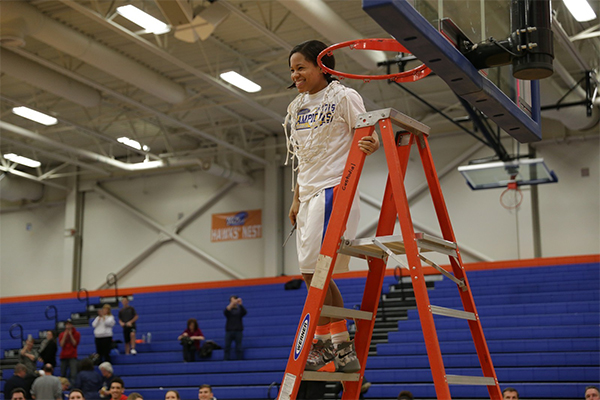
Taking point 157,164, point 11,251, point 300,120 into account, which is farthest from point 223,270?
point 300,120

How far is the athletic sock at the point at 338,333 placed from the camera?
3.39 m

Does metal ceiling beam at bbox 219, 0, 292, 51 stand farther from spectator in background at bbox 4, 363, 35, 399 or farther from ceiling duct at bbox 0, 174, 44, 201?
ceiling duct at bbox 0, 174, 44, 201

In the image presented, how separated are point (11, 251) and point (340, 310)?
985 inches

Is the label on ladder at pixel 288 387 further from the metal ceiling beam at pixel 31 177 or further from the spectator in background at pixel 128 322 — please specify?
the metal ceiling beam at pixel 31 177

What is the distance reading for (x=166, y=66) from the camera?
16.8 meters

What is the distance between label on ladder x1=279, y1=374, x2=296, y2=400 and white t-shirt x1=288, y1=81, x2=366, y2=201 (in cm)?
91

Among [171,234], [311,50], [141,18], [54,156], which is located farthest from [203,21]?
[171,234]

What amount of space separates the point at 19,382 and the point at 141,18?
A: 6.33m

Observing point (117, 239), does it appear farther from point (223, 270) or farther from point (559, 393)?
point (559, 393)

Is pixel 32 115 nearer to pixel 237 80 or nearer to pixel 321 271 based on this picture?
pixel 237 80

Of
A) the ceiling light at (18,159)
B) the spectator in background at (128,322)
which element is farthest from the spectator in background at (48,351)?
the ceiling light at (18,159)

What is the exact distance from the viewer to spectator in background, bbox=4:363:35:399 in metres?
11.5

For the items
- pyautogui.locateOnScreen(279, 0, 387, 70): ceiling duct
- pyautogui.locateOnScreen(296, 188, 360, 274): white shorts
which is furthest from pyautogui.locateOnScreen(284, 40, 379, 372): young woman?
pyautogui.locateOnScreen(279, 0, 387, 70): ceiling duct

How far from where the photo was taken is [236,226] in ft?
73.5
